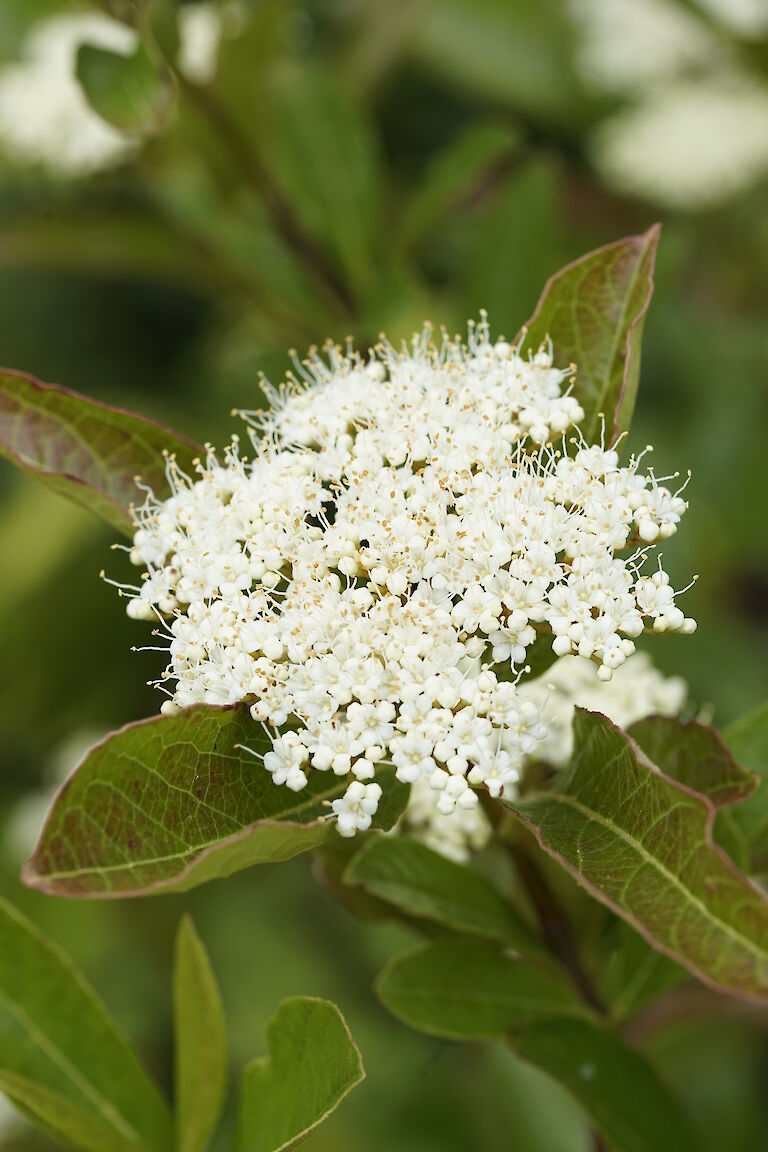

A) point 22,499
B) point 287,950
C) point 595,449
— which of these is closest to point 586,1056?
point 595,449

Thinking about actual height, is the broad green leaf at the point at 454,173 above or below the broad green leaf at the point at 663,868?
above

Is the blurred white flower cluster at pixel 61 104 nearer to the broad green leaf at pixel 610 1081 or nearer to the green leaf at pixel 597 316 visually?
the green leaf at pixel 597 316

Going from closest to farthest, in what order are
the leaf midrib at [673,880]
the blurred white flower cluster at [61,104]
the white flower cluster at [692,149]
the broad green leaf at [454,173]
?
the leaf midrib at [673,880] < the broad green leaf at [454,173] < the blurred white flower cluster at [61,104] < the white flower cluster at [692,149]

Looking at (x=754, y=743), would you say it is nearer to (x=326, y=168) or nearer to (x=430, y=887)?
(x=430, y=887)

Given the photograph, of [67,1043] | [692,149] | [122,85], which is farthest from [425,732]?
[692,149]

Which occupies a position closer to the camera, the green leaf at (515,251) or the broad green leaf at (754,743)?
the broad green leaf at (754,743)

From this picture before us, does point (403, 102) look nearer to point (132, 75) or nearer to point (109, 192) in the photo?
point (109, 192)

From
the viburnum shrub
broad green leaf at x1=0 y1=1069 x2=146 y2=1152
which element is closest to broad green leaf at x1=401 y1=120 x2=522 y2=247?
the viburnum shrub

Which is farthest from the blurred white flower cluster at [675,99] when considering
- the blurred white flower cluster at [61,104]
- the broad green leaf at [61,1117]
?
Answer: the broad green leaf at [61,1117]
